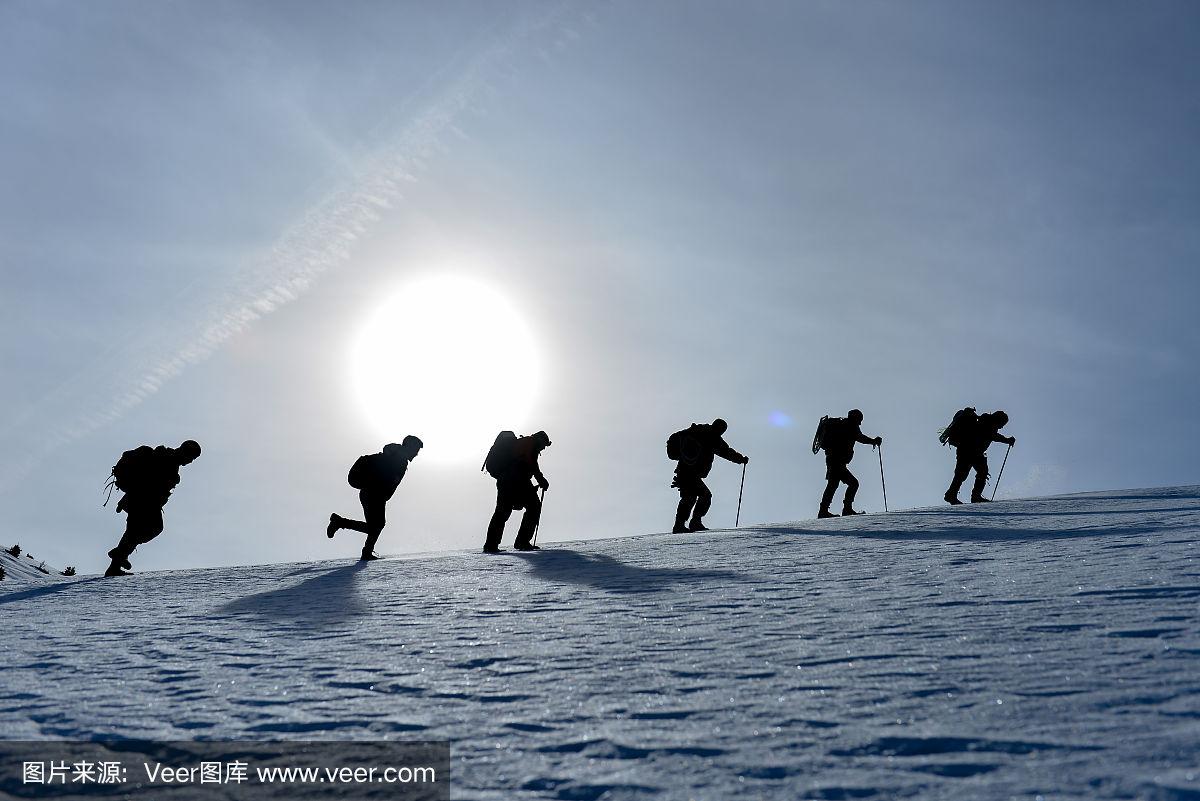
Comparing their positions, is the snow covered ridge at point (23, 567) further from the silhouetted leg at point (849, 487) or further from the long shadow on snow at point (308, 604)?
the silhouetted leg at point (849, 487)

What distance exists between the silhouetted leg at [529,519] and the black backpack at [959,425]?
831cm

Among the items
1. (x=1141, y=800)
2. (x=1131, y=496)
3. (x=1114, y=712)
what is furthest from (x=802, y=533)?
(x=1141, y=800)

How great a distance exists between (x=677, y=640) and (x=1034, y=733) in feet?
7.00

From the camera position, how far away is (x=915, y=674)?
4027 millimetres

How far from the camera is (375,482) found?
12.7 meters

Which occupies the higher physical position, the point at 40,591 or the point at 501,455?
the point at 501,455

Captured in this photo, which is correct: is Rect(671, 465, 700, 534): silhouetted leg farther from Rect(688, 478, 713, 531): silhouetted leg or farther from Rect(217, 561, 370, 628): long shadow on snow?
Rect(217, 561, 370, 628): long shadow on snow

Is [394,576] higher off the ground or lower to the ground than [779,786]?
higher

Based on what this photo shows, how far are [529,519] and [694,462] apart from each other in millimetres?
3220

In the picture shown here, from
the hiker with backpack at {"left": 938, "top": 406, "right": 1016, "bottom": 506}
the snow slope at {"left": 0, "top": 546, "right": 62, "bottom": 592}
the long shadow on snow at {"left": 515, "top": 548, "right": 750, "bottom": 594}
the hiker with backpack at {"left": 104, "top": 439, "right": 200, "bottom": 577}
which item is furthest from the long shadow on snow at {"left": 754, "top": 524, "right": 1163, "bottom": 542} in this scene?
the snow slope at {"left": 0, "top": 546, "right": 62, "bottom": 592}

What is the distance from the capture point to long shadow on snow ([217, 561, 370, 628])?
664cm

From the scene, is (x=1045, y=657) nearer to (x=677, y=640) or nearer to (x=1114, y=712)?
(x=1114, y=712)

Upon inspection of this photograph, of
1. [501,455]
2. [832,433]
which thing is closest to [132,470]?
[501,455]

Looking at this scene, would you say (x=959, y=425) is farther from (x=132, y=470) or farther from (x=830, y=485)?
(x=132, y=470)
